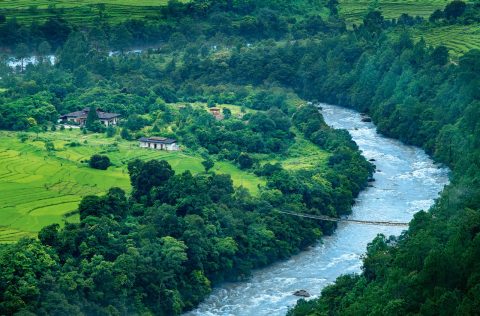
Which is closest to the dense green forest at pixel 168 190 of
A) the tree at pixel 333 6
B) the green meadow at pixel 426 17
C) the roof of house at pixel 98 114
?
the roof of house at pixel 98 114

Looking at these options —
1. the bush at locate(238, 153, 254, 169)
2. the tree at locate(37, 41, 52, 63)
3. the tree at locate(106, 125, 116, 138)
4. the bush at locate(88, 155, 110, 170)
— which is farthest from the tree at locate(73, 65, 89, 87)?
the bush at locate(238, 153, 254, 169)

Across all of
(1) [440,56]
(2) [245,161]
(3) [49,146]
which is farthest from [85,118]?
(1) [440,56]

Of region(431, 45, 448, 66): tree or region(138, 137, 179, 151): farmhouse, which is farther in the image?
region(431, 45, 448, 66): tree

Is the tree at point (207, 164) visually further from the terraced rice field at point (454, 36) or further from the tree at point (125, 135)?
the terraced rice field at point (454, 36)

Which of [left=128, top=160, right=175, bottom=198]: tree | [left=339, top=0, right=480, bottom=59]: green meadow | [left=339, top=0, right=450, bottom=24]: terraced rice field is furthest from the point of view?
[left=339, top=0, right=450, bottom=24]: terraced rice field

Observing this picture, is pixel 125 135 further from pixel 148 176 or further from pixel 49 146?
pixel 148 176

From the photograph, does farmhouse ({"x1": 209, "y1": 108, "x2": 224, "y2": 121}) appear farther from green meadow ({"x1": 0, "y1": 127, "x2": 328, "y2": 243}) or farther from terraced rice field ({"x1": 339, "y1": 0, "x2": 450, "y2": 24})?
terraced rice field ({"x1": 339, "y1": 0, "x2": 450, "y2": 24})

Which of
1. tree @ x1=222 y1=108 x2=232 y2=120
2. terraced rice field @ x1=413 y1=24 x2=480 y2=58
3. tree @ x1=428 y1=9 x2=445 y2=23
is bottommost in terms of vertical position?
tree @ x1=222 y1=108 x2=232 y2=120

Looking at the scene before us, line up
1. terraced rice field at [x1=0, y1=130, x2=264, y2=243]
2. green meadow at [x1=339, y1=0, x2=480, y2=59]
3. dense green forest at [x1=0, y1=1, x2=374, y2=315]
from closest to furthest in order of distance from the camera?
dense green forest at [x1=0, y1=1, x2=374, y2=315] < terraced rice field at [x1=0, y1=130, x2=264, y2=243] < green meadow at [x1=339, y1=0, x2=480, y2=59]
